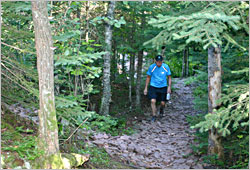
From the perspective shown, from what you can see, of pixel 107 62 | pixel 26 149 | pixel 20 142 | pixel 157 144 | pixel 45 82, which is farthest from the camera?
pixel 107 62

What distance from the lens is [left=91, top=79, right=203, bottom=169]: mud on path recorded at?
6410 mm

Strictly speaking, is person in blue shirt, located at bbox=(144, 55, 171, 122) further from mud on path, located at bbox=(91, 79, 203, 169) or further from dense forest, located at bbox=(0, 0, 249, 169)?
dense forest, located at bbox=(0, 0, 249, 169)

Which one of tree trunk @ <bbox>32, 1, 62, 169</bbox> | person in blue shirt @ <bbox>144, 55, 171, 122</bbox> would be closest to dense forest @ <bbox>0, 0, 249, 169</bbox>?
tree trunk @ <bbox>32, 1, 62, 169</bbox>

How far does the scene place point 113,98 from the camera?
1176cm

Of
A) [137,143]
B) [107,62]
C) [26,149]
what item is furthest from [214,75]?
[26,149]

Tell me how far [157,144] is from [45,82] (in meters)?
4.81

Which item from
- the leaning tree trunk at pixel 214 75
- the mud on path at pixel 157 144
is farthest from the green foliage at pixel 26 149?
the leaning tree trunk at pixel 214 75

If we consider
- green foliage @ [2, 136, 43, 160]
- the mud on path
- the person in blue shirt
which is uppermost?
the person in blue shirt

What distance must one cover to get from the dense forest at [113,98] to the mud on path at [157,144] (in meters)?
0.03

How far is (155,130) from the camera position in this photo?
9.06 m

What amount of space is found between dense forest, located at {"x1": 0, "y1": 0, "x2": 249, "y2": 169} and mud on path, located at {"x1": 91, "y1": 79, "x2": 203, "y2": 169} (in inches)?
1.2

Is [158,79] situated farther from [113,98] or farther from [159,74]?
[113,98]

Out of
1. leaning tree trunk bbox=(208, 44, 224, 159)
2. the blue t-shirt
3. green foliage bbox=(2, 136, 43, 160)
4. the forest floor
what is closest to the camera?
green foliage bbox=(2, 136, 43, 160)

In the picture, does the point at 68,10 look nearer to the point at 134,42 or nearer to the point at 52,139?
the point at 52,139
